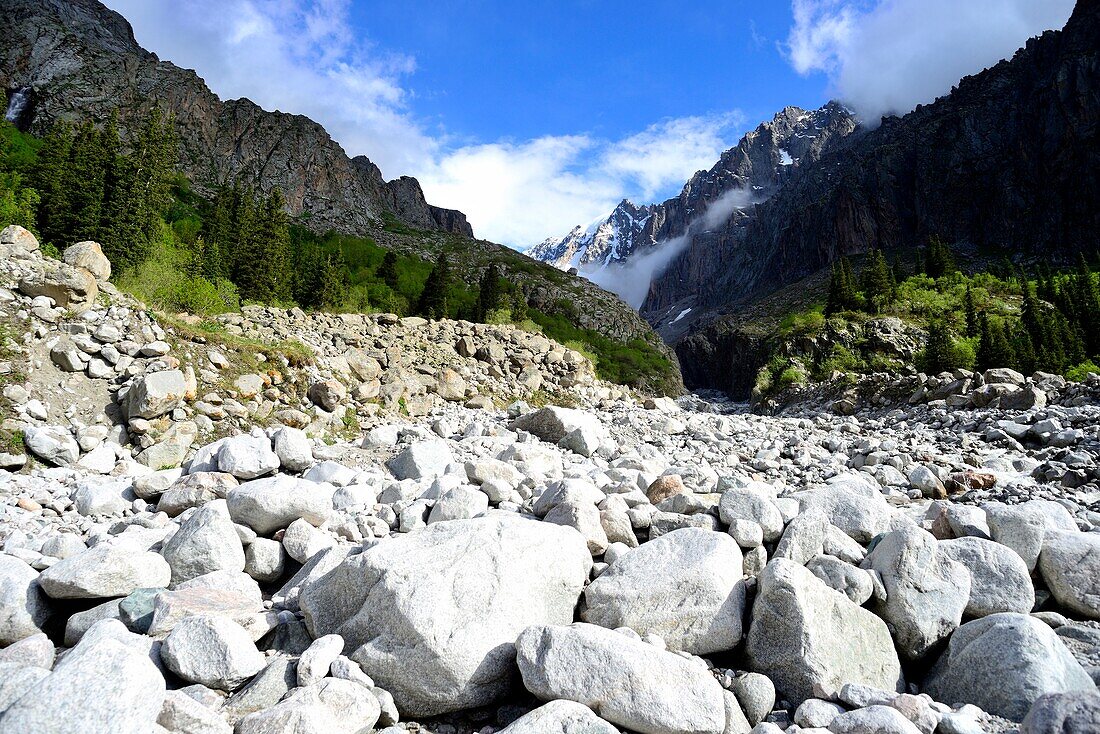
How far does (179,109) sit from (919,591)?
11559cm

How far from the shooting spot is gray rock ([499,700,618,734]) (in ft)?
8.36

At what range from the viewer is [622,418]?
54.5 ft

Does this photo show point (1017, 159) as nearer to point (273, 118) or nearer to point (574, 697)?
point (574, 697)

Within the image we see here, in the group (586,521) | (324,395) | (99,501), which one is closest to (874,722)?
(586,521)

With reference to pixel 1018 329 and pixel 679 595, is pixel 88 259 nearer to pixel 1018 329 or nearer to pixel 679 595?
pixel 679 595

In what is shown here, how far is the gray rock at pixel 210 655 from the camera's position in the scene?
3.02 metres

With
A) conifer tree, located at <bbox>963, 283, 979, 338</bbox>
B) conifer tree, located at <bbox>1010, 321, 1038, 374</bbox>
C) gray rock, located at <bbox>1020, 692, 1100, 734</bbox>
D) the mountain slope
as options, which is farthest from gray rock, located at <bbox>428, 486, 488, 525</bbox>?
the mountain slope

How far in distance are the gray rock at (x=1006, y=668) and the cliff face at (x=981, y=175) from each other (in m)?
93.6

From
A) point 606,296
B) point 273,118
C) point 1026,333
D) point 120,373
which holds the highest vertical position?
point 273,118

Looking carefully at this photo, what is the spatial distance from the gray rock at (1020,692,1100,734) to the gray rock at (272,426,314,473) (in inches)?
310

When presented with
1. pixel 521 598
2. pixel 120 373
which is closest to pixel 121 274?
pixel 120 373

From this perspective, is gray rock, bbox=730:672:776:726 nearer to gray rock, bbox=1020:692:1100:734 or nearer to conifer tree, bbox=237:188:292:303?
gray rock, bbox=1020:692:1100:734

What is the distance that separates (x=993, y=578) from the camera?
367cm

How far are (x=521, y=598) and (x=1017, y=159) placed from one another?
4823 inches
